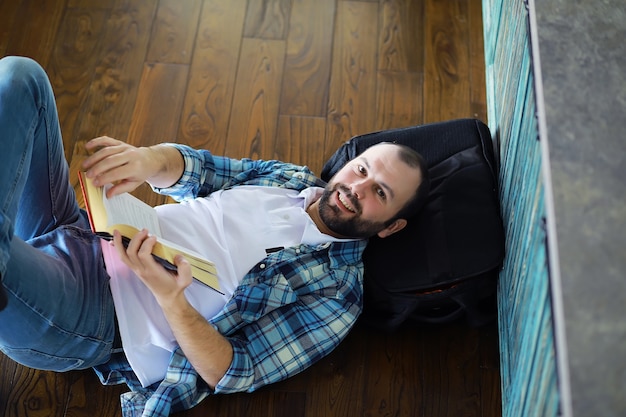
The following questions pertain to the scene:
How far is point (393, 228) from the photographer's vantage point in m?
1.87

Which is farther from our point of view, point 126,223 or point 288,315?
point 288,315

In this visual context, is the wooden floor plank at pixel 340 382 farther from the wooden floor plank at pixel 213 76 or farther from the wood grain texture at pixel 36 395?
the wooden floor plank at pixel 213 76

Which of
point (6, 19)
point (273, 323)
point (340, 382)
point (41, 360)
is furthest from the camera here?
point (6, 19)

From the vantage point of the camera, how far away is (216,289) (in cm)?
162

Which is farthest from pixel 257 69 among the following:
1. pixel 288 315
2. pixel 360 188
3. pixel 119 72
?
pixel 288 315

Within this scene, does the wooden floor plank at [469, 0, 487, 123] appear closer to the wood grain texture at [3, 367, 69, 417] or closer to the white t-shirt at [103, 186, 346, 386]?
the white t-shirt at [103, 186, 346, 386]

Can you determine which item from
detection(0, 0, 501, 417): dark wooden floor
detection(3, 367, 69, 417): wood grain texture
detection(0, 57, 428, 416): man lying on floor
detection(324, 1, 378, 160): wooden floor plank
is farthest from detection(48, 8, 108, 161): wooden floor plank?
detection(324, 1, 378, 160): wooden floor plank

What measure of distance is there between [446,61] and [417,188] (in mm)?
845

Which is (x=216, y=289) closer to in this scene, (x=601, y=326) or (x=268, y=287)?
(x=268, y=287)

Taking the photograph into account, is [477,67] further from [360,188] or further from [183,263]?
[183,263]

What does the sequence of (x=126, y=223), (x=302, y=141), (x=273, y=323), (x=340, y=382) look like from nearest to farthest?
(x=126, y=223) → (x=273, y=323) → (x=340, y=382) → (x=302, y=141)

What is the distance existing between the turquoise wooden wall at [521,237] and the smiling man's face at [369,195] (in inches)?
10.3

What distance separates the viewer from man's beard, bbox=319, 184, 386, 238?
1805 mm

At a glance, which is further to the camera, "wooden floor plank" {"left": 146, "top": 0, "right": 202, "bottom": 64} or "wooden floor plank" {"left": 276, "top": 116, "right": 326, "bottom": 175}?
"wooden floor plank" {"left": 146, "top": 0, "right": 202, "bottom": 64}
